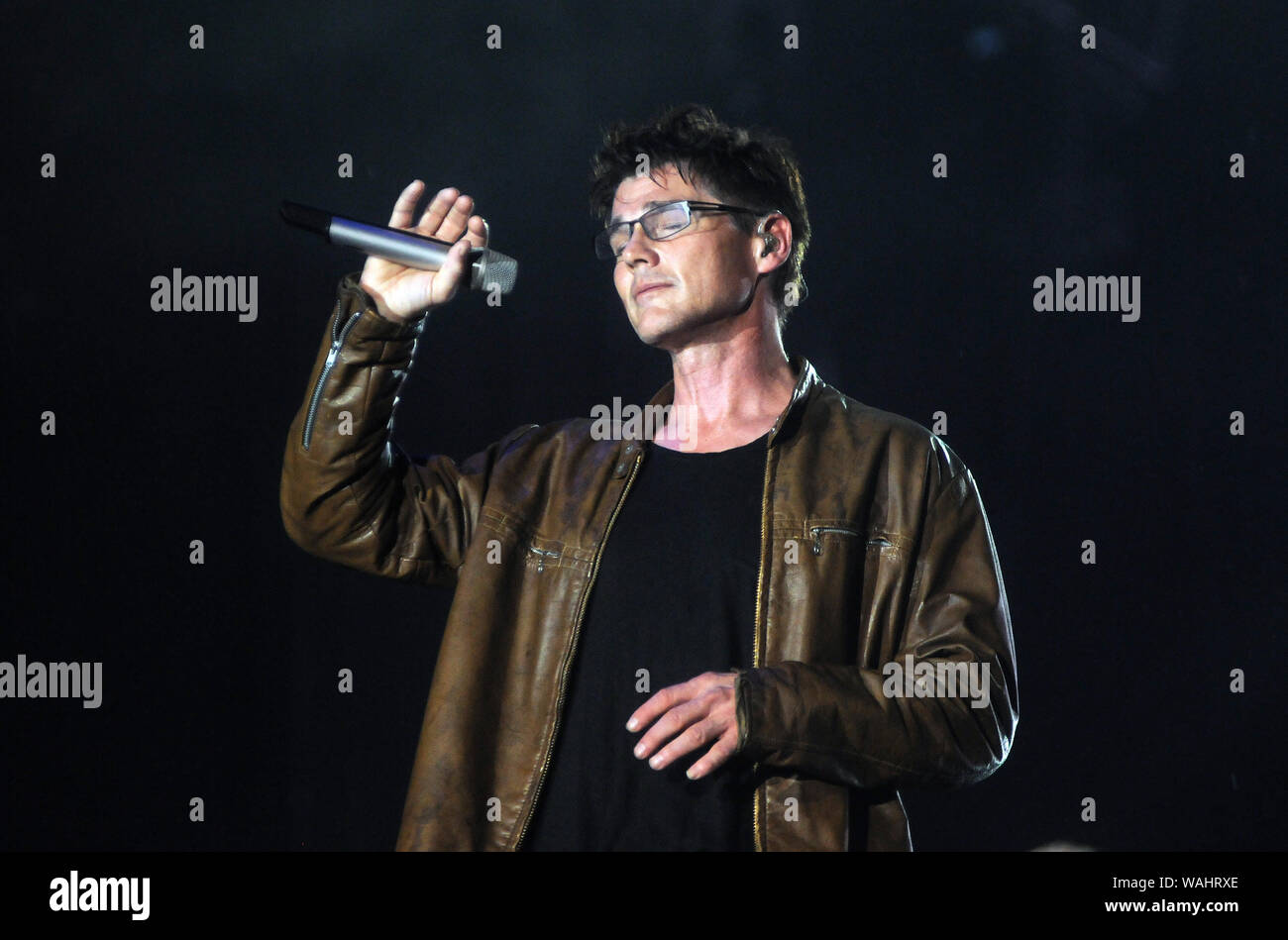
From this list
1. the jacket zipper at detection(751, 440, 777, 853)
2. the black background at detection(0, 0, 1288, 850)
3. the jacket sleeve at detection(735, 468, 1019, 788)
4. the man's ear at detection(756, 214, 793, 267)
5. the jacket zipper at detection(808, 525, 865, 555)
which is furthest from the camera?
the black background at detection(0, 0, 1288, 850)

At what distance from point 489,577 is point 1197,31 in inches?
88.2

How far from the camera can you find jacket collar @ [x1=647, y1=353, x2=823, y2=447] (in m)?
2.10

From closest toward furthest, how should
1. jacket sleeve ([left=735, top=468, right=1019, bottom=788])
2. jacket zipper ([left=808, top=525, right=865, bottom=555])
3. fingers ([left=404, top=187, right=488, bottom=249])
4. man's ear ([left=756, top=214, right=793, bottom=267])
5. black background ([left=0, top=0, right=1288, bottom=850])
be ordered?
jacket sleeve ([left=735, top=468, right=1019, bottom=788])
jacket zipper ([left=808, top=525, right=865, bottom=555])
fingers ([left=404, top=187, right=488, bottom=249])
man's ear ([left=756, top=214, right=793, bottom=267])
black background ([left=0, top=0, right=1288, bottom=850])

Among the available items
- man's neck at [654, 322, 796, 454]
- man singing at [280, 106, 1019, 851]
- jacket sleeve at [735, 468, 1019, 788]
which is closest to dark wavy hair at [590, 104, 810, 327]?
man singing at [280, 106, 1019, 851]

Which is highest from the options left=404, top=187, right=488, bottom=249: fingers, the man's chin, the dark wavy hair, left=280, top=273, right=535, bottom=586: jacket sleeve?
the dark wavy hair

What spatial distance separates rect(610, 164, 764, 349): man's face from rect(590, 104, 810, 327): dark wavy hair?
0.14 ft

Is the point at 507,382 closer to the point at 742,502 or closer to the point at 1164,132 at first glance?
the point at 742,502

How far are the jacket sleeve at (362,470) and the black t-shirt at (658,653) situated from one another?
12.3 inches

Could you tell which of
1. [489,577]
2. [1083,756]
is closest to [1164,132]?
[1083,756]

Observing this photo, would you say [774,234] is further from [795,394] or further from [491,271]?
[491,271]

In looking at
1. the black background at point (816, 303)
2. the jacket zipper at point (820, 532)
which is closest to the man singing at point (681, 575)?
the jacket zipper at point (820, 532)

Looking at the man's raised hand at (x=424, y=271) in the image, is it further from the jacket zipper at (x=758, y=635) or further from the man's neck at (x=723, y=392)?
the jacket zipper at (x=758, y=635)

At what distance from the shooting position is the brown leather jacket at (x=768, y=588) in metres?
1.85

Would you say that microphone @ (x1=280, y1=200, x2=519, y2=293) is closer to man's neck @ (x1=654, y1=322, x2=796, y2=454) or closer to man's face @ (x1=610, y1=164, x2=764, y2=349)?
man's face @ (x1=610, y1=164, x2=764, y2=349)
